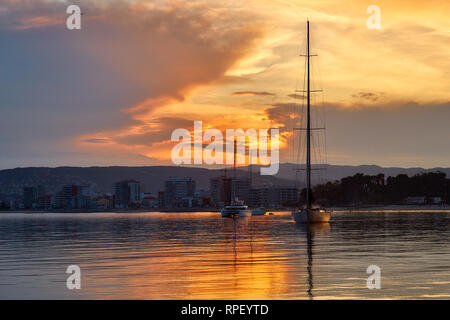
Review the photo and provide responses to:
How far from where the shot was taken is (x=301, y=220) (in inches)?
3738

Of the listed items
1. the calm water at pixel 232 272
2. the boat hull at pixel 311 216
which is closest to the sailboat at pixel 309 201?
the boat hull at pixel 311 216

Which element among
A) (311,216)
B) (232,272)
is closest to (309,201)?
(311,216)

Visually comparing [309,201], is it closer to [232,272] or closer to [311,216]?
[311,216]

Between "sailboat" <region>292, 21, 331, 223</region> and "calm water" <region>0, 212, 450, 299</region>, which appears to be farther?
"sailboat" <region>292, 21, 331, 223</region>

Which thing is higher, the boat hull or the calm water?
the calm water

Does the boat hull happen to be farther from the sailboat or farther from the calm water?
the calm water

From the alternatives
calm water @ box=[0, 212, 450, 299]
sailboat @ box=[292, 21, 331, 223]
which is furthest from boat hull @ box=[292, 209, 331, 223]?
calm water @ box=[0, 212, 450, 299]

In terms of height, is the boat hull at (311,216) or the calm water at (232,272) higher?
the calm water at (232,272)

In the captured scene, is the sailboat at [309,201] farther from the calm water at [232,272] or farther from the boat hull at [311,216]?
the calm water at [232,272]

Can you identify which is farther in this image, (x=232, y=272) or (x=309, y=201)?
(x=309, y=201)

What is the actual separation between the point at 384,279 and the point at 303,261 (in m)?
8.03

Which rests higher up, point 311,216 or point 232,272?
point 232,272

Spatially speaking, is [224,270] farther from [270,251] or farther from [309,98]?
[309,98]
